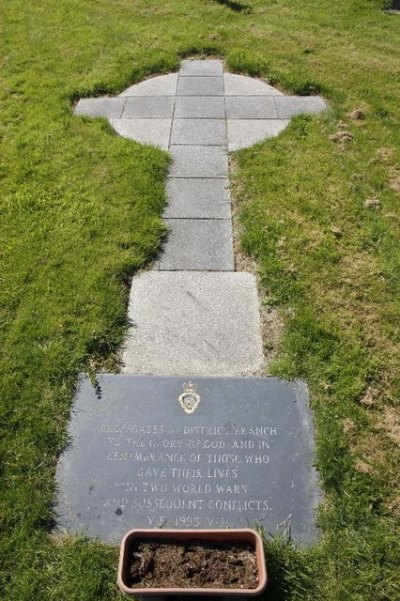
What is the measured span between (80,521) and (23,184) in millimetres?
3531

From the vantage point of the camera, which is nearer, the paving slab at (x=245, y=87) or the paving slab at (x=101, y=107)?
the paving slab at (x=101, y=107)

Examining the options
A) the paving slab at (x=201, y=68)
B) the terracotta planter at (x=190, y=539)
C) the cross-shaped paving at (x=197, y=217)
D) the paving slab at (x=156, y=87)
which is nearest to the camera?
the terracotta planter at (x=190, y=539)

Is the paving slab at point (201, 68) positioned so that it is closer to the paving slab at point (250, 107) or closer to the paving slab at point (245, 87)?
the paving slab at point (245, 87)

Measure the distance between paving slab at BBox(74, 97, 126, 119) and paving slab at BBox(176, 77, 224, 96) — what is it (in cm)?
81

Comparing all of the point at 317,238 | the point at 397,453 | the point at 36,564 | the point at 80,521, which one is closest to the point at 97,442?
the point at 80,521

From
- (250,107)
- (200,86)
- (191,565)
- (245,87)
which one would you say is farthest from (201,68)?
(191,565)

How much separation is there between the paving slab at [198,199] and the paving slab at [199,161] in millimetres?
123

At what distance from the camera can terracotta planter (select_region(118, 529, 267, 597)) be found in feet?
8.41

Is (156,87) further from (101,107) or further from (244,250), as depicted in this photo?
(244,250)

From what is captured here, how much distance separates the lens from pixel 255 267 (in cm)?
464

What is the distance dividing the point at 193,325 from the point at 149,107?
357cm

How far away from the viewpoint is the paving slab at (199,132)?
238 inches

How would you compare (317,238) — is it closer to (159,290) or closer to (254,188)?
(254,188)

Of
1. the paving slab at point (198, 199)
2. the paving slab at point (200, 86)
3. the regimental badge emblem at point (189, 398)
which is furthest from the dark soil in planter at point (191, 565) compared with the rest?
the paving slab at point (200, 86)
